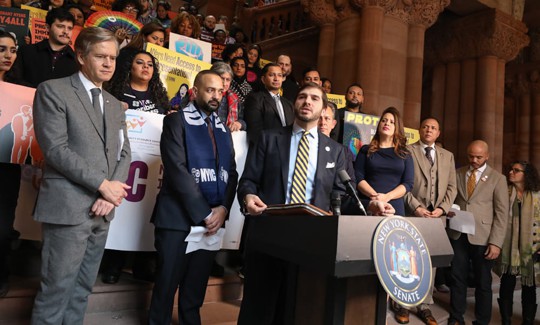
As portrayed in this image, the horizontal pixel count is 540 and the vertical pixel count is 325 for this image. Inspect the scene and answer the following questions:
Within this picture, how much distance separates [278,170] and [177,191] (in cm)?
70

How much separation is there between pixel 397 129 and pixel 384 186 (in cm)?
53

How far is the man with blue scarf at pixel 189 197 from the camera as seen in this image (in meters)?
2.67

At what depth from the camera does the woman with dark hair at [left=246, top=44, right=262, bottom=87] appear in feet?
16.0

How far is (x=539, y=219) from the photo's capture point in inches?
187

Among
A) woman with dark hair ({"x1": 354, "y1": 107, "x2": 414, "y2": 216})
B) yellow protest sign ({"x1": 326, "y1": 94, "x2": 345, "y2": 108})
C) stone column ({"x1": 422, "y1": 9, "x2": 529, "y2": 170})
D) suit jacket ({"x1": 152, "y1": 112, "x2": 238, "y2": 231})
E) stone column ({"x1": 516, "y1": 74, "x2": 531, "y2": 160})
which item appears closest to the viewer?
suit jacket ({"x1": 152, "y1": 112, "x2": 238, "y2": 231})

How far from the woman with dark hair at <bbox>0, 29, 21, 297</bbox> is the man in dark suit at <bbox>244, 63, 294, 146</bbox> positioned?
1832mm

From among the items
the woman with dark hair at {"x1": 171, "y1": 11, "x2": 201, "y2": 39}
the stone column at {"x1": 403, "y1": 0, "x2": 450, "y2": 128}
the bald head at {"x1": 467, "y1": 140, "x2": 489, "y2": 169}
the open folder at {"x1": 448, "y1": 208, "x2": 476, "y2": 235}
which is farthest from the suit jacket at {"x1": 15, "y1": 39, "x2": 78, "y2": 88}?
the stone column at {"x1": 403, "y1": 0, "x2": 450, "y2": 128}

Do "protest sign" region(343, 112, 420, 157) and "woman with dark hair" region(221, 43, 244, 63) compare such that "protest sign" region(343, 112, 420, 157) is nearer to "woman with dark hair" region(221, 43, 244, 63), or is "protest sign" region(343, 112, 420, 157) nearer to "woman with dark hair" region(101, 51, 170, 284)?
"woman with dark hair" region(221, 43, 244, 63)

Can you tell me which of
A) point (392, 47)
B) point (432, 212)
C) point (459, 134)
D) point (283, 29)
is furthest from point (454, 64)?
point (432, 212)

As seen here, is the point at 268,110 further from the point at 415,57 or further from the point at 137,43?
the point at 415,57

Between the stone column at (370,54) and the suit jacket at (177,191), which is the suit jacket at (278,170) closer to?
the suit jacket at (177,191)

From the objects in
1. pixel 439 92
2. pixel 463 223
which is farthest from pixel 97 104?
pixel 439 92

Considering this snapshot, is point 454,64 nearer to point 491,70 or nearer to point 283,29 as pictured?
point 491,70

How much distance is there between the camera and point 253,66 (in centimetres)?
521
